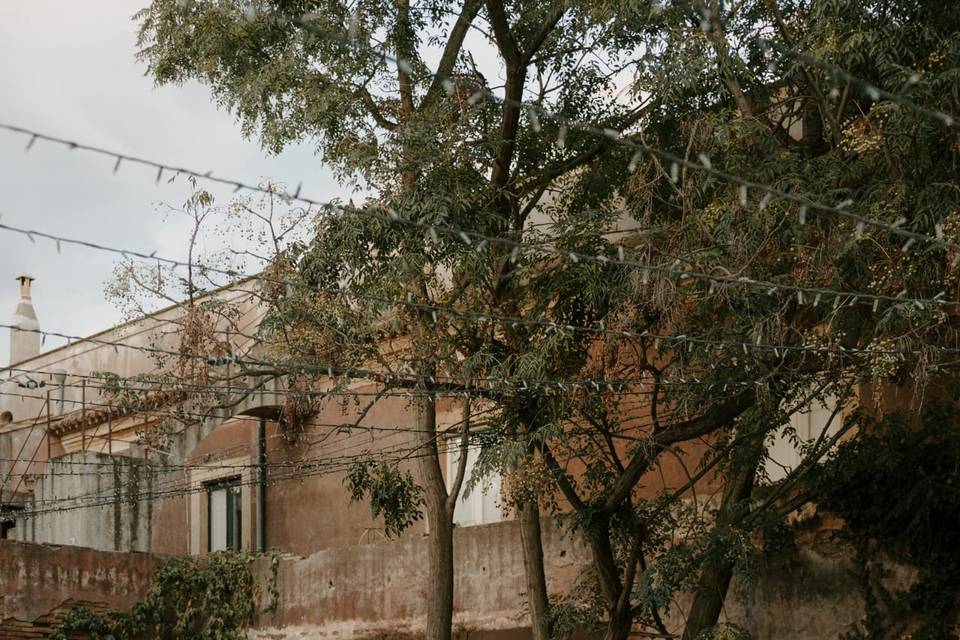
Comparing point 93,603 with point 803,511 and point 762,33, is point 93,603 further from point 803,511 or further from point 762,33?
point 762,33

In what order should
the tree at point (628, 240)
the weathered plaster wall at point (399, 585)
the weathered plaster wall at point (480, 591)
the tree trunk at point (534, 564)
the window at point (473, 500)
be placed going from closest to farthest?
the tree at point (628, 240) < the weathered plaster wall at point (480, 591) < the tree trunk at point (534, 564) < the weathered plaster wall at point (399, 585) < the window at point (473, 500)

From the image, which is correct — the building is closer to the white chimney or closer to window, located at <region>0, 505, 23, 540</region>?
window, located at <region>0, 505, 23, 540</region>

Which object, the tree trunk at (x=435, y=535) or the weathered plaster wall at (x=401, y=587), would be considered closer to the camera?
the weathered plaster wall at (x=401, y=587)

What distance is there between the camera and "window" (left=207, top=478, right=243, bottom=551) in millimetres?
20391

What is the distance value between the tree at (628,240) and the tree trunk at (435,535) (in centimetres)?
3

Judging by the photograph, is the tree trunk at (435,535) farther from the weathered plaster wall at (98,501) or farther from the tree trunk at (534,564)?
the weathered plaster wall at (98,501)

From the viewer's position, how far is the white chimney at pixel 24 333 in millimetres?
26078

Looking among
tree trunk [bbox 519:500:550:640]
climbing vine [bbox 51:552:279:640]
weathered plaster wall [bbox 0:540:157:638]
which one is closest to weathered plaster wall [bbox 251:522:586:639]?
climbing vine [bbox 51:552:279:640]

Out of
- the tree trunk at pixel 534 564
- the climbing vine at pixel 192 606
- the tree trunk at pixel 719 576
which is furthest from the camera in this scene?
the climbing vine at pixel 192 606

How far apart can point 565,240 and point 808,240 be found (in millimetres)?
2055

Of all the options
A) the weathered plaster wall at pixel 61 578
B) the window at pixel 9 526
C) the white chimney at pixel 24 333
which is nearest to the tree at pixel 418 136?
the weathered plaster wall at pixel 61 578

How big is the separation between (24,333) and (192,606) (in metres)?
10.3

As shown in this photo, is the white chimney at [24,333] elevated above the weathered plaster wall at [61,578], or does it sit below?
above

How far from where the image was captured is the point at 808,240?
37.2ft
